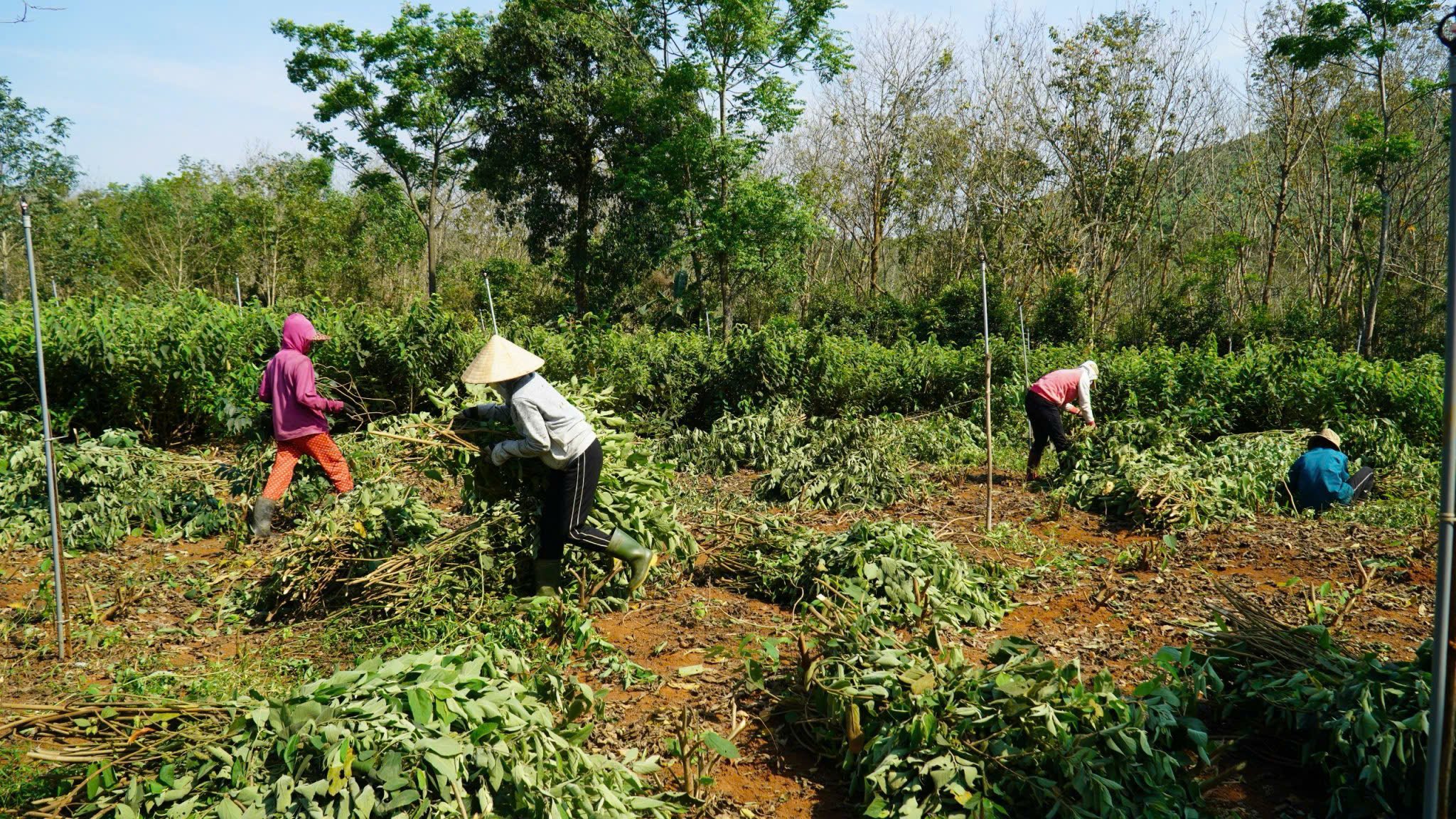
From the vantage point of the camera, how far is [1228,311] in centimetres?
1870

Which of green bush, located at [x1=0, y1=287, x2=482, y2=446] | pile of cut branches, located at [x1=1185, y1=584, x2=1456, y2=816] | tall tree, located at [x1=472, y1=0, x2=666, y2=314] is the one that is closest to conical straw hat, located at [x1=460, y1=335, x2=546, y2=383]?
pile of cut branches, located at [x1=1185, y1=584, x2=1456, y2=816]

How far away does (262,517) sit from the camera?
20.8ft

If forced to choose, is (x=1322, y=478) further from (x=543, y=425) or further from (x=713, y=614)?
(x=543, y=425)

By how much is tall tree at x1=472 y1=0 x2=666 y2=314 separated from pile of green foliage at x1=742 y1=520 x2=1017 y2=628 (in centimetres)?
1583

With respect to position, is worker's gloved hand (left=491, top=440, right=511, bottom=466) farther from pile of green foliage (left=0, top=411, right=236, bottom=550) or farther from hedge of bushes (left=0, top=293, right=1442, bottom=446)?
hedge of bushes (left=0, top=293, right=1442, bottom=446)

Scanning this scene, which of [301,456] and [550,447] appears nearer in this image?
[550,447]

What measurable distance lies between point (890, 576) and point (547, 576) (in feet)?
6.17

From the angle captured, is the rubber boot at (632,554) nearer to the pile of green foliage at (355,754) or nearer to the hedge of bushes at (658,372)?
the pile of green foliage at (355,754)

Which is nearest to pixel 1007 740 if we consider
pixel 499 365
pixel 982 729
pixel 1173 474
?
pixel 982 729

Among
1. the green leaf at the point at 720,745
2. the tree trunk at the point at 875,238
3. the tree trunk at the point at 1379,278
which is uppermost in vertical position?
the tree trunk at the point at 875,238

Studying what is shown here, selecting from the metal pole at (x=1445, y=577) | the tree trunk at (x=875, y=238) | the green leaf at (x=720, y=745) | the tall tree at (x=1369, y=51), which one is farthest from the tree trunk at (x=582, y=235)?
the metal pole at (x=1445, y=577)

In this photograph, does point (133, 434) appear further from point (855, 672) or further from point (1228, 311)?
point (1228, 311)

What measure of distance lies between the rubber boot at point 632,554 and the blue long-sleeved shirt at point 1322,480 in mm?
5417

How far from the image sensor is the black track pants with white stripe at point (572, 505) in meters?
4.65
